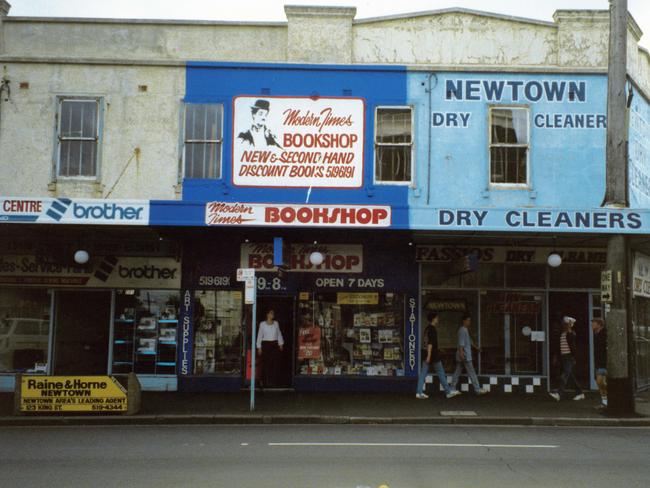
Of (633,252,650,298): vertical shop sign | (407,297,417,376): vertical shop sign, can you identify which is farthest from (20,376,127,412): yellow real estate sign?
(633,252,650,298): vertical shop sign

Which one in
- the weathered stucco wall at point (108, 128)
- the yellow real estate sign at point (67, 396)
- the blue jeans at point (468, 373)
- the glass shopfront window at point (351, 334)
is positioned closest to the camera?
the yellow real estate sign at point (67, 396)

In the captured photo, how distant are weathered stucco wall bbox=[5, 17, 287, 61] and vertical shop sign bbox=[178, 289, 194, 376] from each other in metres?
5.59

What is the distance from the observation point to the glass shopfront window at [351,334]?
55.0 ft

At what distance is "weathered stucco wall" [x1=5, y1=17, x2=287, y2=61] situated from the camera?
53.9 feet

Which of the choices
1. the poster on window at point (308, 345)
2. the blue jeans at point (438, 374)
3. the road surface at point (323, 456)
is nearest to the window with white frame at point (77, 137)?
the poster on window at point (308, 345)

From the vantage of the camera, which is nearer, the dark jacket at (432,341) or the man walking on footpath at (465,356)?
the dark jacket at (432,341)

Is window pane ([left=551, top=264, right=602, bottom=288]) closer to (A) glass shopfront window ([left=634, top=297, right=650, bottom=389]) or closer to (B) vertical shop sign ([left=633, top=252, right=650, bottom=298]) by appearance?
(B) vertical shop sign ([left=633, top=252, right=650, bottom=298])

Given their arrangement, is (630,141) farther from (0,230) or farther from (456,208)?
(0,230)

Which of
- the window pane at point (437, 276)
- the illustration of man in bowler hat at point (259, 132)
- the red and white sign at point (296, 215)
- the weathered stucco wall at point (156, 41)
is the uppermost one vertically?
the weathered stucco wall at point (156, 41)

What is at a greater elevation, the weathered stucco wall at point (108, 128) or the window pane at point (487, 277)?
the weathered stucco wall at point (108, 128)

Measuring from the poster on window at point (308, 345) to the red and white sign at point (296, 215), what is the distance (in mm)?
3379

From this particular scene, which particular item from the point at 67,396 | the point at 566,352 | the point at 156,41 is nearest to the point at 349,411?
the point at 566,352

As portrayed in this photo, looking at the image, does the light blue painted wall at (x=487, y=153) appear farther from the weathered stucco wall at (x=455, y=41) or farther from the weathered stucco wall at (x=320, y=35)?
the weathered stucco wall at (x=320, y=35)

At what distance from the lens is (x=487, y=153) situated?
16047 mm
